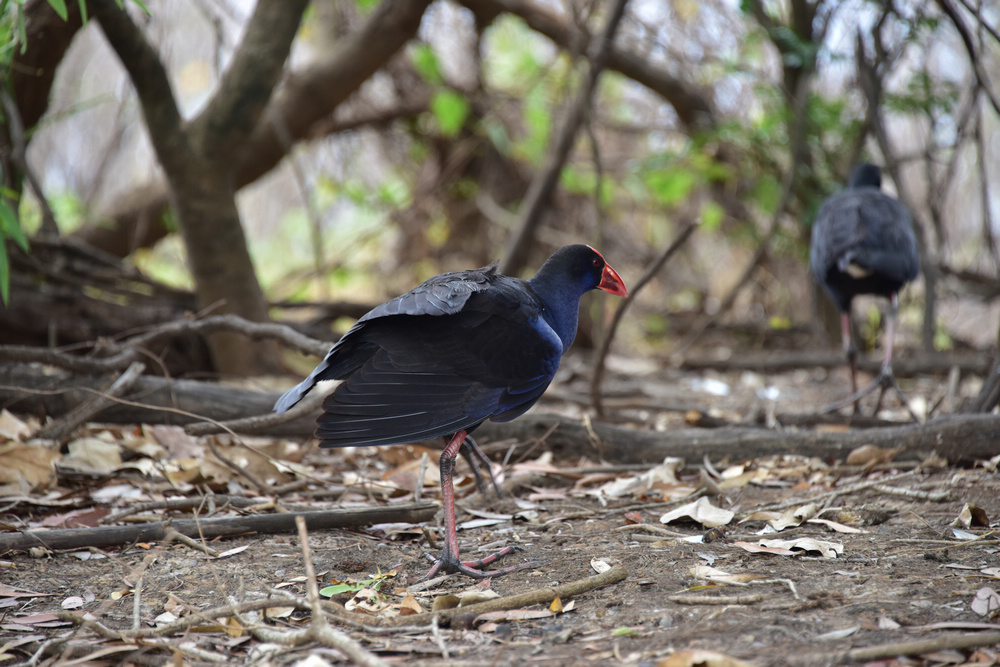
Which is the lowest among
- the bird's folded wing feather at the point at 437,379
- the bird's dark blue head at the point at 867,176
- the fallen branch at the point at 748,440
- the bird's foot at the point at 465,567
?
the bird's foot at the point at 465,567

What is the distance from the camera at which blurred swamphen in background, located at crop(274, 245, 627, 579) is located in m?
2.46

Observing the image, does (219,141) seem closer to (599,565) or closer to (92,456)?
(92,456)

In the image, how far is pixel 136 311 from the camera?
15.7ft

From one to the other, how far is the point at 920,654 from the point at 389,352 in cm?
168

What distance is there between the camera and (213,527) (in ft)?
8.74

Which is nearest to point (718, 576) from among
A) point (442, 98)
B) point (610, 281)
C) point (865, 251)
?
point (610, 281)

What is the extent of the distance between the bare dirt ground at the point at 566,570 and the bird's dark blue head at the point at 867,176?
276 centimetres

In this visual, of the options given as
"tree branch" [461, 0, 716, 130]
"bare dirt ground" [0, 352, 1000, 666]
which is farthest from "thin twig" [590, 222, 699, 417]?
"tree branch" [461, 0, 716, 130]

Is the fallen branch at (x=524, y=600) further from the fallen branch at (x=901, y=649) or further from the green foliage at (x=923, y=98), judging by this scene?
the green foliage at (x=923, y=98)

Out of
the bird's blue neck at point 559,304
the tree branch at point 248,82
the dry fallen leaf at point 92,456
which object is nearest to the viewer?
the bird's blue neck at point 559,304

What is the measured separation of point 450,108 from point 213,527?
5525mm

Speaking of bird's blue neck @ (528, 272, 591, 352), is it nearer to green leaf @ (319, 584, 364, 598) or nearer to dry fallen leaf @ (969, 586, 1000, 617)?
green leaf @ (319, 584, 364, 598)

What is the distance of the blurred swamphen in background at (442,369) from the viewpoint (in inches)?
97.0

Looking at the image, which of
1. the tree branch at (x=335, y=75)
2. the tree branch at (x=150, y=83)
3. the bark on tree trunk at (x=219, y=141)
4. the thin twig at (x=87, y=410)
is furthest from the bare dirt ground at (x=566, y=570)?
the tree branch at (x=335, y=75)
